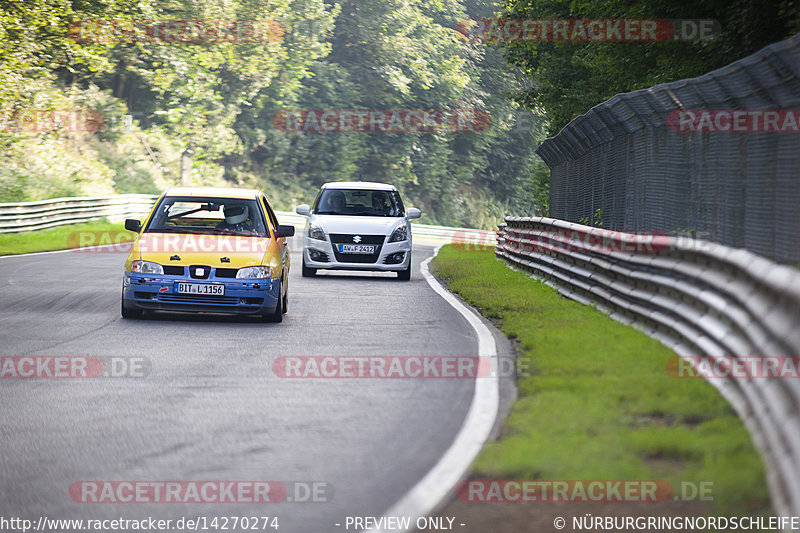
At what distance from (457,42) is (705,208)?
196ft

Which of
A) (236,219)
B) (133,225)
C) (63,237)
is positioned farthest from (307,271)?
(63,237)

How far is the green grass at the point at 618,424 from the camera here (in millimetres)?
5594

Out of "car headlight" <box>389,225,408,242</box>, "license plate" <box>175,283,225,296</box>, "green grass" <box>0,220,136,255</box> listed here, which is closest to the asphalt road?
"license plate" <box>175,283,225,296</box>

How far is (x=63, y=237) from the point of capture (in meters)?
33.7

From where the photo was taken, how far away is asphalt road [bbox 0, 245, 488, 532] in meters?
5.71

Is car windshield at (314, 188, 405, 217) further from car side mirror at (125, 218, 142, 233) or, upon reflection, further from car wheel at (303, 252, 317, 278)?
car side mirror at (125, 218, 142, 233)

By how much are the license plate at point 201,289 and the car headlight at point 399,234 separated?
26.8 feet

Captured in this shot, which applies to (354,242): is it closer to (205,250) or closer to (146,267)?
(205,250)

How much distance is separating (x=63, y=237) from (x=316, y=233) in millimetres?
15253

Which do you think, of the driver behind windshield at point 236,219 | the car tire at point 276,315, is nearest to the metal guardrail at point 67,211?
the driver behind windshield at point 236,219

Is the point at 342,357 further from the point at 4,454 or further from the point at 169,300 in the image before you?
the point at 4,454

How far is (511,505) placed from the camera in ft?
17.7

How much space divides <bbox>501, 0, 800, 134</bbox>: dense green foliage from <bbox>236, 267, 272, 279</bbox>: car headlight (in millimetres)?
8246

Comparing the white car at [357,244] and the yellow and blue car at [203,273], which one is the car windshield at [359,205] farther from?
the yellow and blue car at [203,273]
